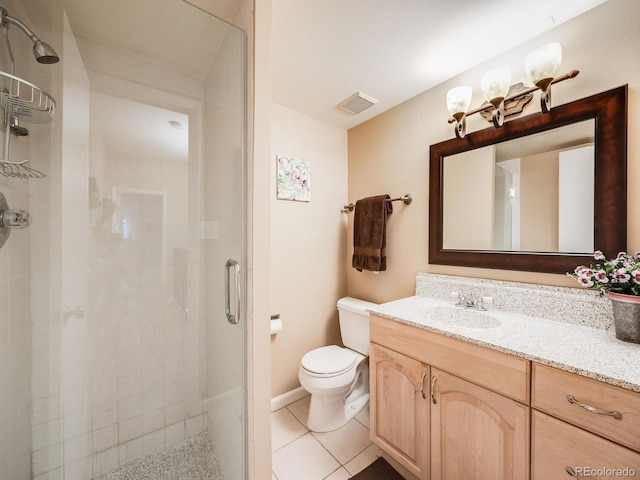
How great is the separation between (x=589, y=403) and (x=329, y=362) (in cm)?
123

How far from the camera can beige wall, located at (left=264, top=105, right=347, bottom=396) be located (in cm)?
193

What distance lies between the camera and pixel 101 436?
1318 mm

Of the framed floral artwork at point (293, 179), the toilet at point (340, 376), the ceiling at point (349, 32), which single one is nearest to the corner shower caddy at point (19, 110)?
the ceiling at point (349, 32)

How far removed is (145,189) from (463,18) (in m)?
1.78

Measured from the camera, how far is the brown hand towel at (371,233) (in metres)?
1.91

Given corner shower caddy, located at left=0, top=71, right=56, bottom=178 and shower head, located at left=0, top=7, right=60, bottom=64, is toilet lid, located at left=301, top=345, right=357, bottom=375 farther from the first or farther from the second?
shower head, located at left=0, top=7, right=60, bottom=64

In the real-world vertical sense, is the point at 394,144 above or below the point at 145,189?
above

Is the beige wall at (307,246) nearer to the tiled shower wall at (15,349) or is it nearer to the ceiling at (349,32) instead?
the ceiling at (349,32)

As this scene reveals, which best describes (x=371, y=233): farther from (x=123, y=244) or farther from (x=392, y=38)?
(x=123, y=244)

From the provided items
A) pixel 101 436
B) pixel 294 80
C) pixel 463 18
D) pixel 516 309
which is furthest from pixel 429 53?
pixel 101 436

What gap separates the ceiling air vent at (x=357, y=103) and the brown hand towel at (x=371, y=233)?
671 mm

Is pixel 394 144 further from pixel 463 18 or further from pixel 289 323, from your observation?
pixel 289 323

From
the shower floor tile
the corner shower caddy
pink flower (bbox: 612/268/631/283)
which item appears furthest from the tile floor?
the corner shower caddy


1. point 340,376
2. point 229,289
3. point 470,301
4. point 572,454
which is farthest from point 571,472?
point 229,289
